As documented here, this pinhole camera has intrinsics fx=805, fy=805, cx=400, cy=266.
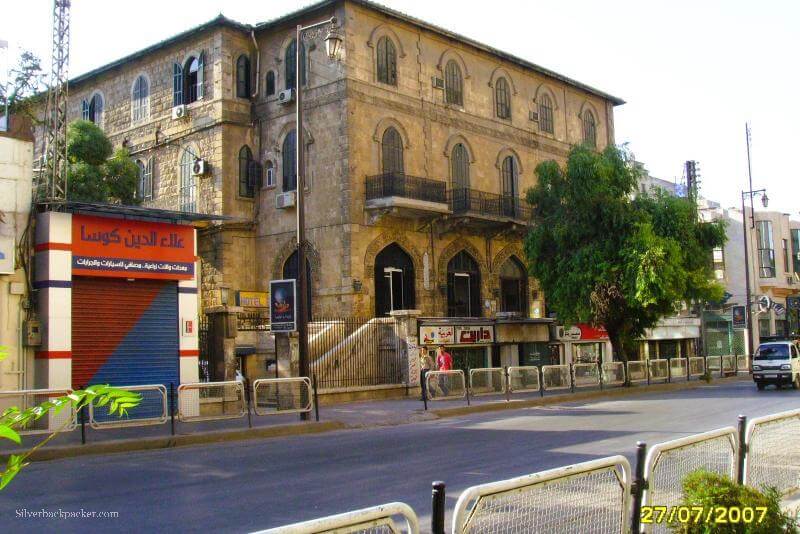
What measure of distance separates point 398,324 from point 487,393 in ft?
13.0

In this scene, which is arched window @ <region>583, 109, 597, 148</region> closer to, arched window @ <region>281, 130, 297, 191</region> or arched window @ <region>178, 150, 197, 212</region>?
arched window @ <region>281, 130, 297, 191</region>

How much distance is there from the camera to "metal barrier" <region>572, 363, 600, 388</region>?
86.0ft

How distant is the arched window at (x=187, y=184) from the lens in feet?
111

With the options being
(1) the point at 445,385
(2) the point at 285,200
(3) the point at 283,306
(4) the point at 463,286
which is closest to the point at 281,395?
(3) the point at 283,306

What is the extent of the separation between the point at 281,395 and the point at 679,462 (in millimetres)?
12391

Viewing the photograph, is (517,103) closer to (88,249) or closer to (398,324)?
(398,324)

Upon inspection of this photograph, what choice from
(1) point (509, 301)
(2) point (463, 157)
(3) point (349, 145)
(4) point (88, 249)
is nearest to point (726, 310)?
(1) point (509, 301)

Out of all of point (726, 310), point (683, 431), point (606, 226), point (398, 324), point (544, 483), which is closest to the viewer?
point (544, 483)

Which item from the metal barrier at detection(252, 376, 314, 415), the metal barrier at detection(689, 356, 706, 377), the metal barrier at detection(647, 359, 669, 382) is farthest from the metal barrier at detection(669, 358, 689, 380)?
the metal barrier at detection(252, 376, 314, 415)

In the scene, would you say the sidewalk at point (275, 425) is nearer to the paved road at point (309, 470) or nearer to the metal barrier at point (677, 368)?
the paved road at point (309, 470)

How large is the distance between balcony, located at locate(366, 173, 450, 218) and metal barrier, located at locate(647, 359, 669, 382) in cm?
984

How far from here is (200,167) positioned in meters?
32.8

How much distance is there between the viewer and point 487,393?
909 inches
